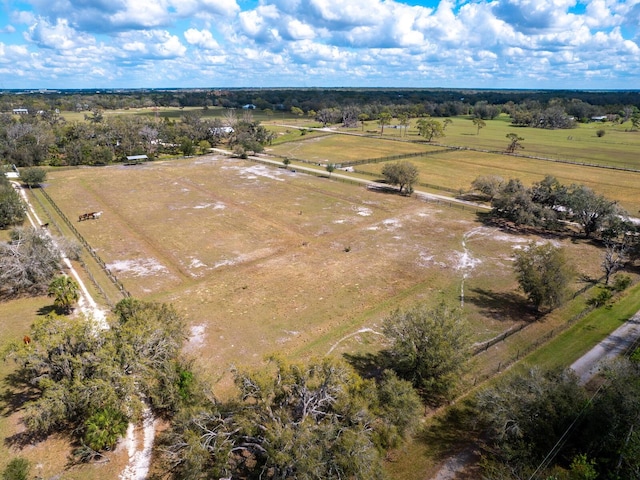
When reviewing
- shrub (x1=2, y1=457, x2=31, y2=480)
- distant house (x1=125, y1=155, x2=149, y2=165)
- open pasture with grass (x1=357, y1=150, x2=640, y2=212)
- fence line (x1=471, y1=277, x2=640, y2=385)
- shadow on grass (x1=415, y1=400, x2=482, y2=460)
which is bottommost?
shadow on grass (x1=415, y1=400, x2=482, y2=460)

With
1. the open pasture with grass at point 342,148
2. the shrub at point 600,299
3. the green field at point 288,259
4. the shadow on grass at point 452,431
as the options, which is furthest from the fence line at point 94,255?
the open pasture with grass at point 342,148

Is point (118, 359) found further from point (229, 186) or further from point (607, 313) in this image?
point (229, 186)

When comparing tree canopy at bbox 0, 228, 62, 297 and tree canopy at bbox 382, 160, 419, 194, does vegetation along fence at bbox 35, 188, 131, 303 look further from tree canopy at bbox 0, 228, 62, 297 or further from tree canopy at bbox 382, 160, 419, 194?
tree canopy at bbox 382, 160, 419, 194

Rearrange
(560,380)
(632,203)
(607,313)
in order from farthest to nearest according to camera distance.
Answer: (632,203) < (607,313) < (560,380)

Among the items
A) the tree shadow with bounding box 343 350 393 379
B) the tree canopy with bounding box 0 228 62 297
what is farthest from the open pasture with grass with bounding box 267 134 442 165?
the tree shadow with bounding box 343 350 393 379

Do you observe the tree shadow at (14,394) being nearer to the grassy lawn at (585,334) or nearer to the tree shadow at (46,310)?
the tree shadow at (46,310)

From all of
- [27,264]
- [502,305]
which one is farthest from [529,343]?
[27,264]

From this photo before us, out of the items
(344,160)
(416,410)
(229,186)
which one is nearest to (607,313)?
(416,410)
